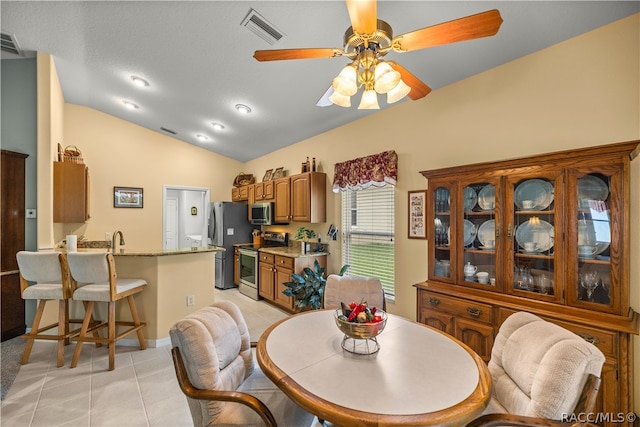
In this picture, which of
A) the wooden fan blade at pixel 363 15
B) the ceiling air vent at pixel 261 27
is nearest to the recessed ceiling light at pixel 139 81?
the ceiling air vent at pixel 261 27

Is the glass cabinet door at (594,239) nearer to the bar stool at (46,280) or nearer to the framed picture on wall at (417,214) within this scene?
the framed picture on wall at (417,214)

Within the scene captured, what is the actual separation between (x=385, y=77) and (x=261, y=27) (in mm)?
1552

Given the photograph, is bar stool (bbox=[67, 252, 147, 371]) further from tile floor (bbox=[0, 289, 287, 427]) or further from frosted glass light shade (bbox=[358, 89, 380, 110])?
frosted glass light shade (bbox=[358, 89, 380, 110])

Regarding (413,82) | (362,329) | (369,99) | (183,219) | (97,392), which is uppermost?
(413,82)

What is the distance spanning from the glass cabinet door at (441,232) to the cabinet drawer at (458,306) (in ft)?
0.66

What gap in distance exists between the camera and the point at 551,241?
6.63 feet

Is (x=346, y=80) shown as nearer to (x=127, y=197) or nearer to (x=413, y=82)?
(x=413, y=82)

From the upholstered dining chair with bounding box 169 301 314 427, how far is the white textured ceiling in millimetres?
2297

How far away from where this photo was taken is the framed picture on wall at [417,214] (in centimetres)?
304

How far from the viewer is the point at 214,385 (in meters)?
1.33

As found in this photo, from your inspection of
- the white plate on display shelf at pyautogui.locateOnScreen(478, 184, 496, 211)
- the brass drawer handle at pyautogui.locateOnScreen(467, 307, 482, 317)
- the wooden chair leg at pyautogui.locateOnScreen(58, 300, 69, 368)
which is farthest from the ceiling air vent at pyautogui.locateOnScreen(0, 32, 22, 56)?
the brass drawer handle at pyautogui.locateOnScreen(467, 307, 482, 317)

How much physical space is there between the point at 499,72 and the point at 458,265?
5.68 feet

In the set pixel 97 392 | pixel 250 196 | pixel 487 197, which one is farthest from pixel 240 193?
pixel 487 197

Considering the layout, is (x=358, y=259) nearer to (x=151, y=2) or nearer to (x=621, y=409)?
(x=621, y=409)
